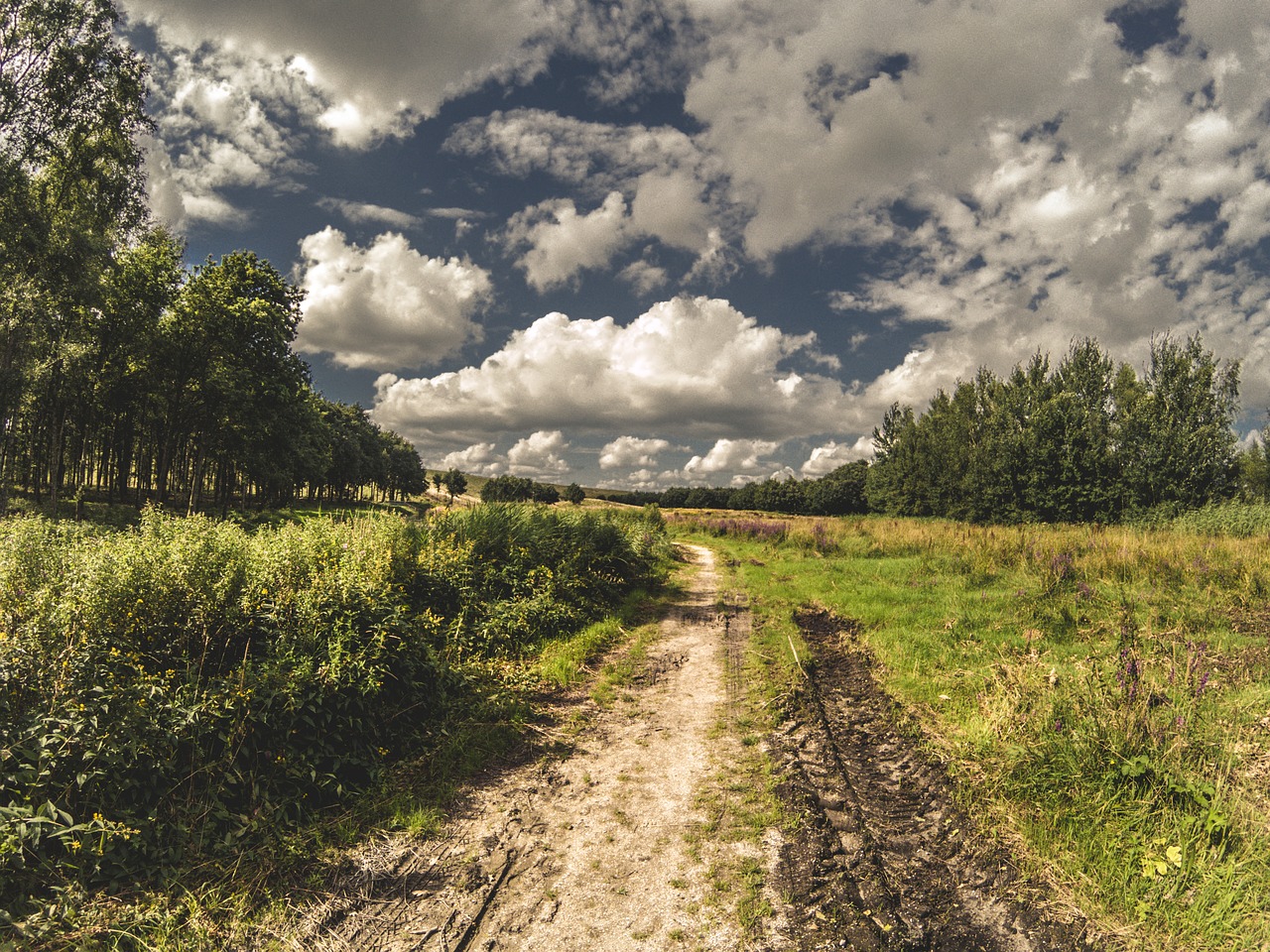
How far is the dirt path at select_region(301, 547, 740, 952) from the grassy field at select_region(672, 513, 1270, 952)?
247 centimetres

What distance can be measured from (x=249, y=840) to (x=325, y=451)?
41.5 metres

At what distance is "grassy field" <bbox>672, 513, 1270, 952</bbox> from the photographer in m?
3.33

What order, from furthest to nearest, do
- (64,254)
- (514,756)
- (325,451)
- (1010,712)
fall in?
(325,451) → (64,254) → (514,756) → (1010,712)

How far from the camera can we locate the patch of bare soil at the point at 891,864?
3145mm

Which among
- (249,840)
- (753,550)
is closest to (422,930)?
(249,840)

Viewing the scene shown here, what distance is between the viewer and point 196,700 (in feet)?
13.5

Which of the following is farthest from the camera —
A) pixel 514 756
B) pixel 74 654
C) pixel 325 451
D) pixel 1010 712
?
pixel 325 451

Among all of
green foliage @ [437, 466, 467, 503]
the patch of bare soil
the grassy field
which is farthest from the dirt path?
green foliage @ [437, 466, 467, 503]

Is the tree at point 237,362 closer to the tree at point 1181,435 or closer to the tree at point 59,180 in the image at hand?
the tree at point 59,180

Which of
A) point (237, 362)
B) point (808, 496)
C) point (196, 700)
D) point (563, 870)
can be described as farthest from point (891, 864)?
point (808, 496)

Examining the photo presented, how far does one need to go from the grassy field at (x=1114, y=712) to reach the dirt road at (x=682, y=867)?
469mm

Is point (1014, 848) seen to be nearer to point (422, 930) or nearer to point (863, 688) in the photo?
point (863, 688)

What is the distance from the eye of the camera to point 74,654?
3.77 metres

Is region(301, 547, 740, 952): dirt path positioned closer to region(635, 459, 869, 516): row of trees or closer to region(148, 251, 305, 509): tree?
region(148, 251, 305, 509): tree
